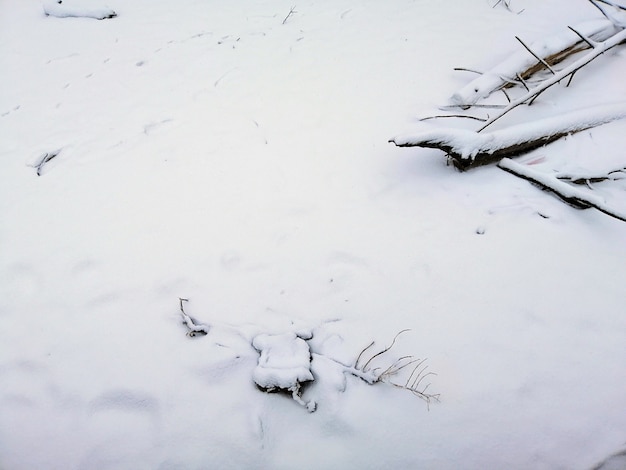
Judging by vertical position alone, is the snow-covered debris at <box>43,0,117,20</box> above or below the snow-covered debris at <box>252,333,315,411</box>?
above

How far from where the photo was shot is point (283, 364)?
153cm

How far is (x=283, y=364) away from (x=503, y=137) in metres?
1.93

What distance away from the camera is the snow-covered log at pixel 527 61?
2.71 meters

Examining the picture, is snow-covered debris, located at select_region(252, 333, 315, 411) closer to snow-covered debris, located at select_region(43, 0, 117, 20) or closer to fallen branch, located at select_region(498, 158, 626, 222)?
fallen branch, located at select_region(498, 158, 626, 222)

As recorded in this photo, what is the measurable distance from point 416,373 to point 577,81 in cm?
286

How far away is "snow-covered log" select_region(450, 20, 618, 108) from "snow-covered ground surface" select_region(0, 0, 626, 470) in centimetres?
23

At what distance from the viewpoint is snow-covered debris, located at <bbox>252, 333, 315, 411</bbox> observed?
1.48 meters

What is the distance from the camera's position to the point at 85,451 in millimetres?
1416

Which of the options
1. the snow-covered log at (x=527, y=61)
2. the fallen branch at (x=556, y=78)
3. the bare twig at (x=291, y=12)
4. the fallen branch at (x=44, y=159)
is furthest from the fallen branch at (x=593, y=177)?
the fallen branch at (x=44, y=159)

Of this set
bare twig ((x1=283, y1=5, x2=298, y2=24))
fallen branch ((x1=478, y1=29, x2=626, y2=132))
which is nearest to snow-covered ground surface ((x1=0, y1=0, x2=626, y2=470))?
fallen branch ((x1=478, y1=29, x2=626, y2=132))

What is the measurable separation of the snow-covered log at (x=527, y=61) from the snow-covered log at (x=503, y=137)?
1.82 feet

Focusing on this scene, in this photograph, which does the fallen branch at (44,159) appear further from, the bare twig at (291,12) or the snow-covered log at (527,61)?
the snow-covered log at (527,61)

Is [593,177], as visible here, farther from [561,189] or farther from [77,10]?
[77,10]

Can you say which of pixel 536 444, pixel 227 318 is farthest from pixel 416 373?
pixel 227 318
